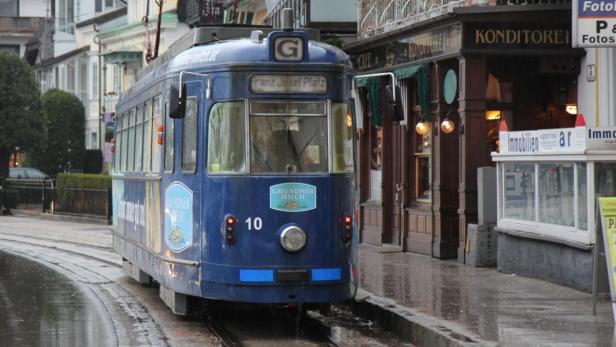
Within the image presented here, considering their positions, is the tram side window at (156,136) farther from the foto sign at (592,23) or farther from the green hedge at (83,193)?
the green hedge at (83,193)

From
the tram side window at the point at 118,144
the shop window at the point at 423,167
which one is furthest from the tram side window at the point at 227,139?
the shop window at the point at 423,167

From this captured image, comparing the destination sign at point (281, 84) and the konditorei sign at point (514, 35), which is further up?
the konditorei sign at point (514, 35)

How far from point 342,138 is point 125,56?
38.9 metres

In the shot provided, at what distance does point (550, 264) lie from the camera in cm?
1588

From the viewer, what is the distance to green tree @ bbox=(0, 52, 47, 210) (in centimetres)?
4953

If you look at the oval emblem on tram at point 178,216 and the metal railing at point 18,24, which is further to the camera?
the metal railing at point 18,24

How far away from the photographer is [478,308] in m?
13.6

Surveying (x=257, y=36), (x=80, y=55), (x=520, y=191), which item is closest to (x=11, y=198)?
(x=80, y=55)

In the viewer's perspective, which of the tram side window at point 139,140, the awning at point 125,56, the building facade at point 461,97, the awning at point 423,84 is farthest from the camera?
the awning at point 125,56

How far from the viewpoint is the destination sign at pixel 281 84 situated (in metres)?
12.8

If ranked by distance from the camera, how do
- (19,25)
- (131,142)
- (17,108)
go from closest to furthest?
(131,142) → (17,108) → (19,25)

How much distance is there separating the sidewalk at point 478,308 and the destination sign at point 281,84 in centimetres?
277

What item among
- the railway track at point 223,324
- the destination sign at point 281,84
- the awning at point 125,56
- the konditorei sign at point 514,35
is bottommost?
the railway track at point 223,324

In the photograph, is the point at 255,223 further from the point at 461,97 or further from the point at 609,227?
the point at 461,97
